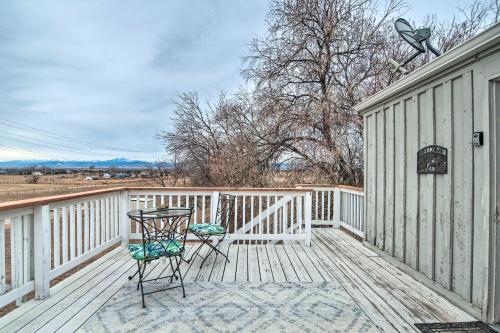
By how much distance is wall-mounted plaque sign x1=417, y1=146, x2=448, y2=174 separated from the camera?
2850 mm

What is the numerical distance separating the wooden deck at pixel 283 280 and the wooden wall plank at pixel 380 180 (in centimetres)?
32

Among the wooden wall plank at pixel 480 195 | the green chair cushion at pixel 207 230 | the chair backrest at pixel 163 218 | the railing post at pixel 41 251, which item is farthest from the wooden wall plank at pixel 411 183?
the railing post at pixel 41 251

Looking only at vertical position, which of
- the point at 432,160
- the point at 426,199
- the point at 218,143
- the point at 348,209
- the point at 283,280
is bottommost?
the point at 283,280

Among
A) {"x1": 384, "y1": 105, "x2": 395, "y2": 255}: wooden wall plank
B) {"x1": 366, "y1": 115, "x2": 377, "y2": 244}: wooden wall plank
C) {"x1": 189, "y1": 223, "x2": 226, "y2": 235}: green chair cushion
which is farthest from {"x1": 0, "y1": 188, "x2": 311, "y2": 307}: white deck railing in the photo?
{"x1": 384, "y1": 105, "x2": 395, "y2": 255}: wooden wall plank

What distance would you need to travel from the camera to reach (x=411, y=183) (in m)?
3.49

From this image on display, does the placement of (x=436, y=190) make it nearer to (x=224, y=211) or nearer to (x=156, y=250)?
(x=156, y=250)

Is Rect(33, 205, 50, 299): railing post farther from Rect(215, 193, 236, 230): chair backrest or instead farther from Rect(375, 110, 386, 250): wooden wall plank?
Rect(375, 110, 386, 250): wooden wall plank

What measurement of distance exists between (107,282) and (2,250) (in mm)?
1098

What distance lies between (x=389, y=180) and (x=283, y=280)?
2.08 meters

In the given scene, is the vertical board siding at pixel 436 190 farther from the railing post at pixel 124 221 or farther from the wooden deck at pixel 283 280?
the railing post at pixel 124 221

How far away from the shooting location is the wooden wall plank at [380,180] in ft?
13.8

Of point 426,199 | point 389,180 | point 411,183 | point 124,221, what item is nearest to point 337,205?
point 389,180

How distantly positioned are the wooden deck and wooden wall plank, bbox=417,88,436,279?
297 mm

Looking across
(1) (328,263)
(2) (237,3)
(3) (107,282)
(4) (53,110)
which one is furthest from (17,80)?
(1) (328,263)
